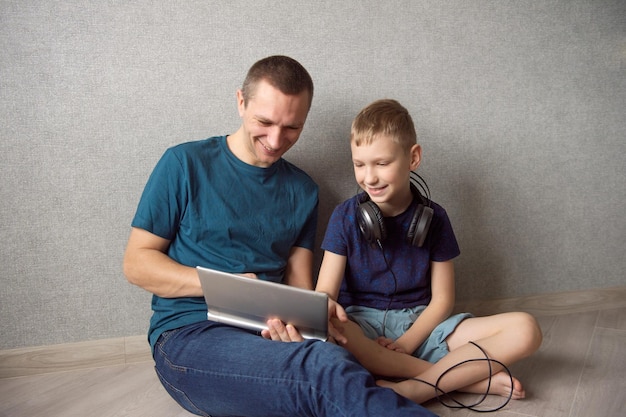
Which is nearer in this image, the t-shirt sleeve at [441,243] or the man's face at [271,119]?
the man's face at [271,119]

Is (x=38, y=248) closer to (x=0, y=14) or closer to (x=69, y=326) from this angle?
(x=69, y=326)

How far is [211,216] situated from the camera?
1517mm

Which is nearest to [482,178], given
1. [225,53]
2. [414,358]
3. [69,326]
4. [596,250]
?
[596,250]

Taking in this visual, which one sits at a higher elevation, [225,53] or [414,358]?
[225,53]

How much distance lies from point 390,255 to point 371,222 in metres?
0.21

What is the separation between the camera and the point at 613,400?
4.85 feet

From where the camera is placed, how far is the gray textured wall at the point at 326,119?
5.50 feet

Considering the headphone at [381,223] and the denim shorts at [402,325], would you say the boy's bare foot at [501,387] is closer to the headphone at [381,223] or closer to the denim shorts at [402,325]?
the denim shorts at [402,325]

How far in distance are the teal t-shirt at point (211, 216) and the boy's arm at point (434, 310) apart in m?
0.41

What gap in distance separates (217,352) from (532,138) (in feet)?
4.87

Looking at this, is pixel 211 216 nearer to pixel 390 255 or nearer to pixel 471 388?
pixel 390 255

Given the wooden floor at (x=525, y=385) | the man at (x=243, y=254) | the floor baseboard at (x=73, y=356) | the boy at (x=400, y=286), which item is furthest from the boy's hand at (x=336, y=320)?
the floor baseboard at (x=73, y=356)

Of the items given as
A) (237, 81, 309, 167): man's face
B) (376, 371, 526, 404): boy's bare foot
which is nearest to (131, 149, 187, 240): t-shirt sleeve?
(237, 81, 309, 167): man's face

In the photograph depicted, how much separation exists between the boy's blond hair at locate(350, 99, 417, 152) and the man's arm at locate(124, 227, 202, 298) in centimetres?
58
